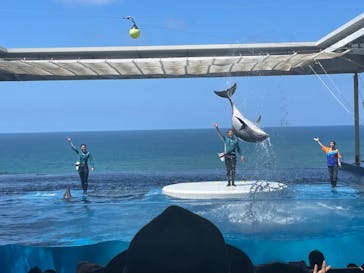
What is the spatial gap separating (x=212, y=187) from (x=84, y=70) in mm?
5011

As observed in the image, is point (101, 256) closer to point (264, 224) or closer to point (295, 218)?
point (264, 224)

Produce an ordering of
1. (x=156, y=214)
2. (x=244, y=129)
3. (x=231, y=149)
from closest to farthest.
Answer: (x=156, y=214)
(x=244, y=129)
(x=231, y=149)

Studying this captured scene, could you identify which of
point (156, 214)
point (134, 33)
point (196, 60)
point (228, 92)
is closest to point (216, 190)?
point (228, 92)

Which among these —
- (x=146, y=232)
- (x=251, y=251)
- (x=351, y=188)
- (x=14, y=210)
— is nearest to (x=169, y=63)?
(x=14, y=210)

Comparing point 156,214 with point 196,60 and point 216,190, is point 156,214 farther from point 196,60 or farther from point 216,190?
point 196,60

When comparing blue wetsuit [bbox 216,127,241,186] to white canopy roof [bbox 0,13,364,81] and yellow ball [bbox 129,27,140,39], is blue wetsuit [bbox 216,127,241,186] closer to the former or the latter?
white canopy roof [bbox 0,13,364,81]

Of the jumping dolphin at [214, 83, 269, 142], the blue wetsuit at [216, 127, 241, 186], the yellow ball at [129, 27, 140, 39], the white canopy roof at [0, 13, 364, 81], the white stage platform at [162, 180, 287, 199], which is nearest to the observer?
the white canopy roof at [0, 13, 364, 81]

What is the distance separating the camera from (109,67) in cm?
1466

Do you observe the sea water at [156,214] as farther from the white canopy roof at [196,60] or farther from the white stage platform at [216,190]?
the white canopy roof at [196,60]

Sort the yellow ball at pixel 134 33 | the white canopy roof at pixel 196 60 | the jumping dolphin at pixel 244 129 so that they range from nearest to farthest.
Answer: the white canopy roof at pixel 196 60 → the yellow ball at pixel 134 33 → the jumping dolphin at pixel 244 129

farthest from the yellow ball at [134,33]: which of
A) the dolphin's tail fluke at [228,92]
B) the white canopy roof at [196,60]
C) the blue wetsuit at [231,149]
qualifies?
the blue wetsuit at [231,149]

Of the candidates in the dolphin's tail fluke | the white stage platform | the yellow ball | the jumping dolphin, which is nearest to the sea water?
the white stage platform

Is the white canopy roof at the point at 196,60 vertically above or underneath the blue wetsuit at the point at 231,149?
above

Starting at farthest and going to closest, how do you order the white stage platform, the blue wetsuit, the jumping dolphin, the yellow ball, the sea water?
the blue wetsuit < the jumping dolphin < the white stage platform < the yellow ball < the sea water
